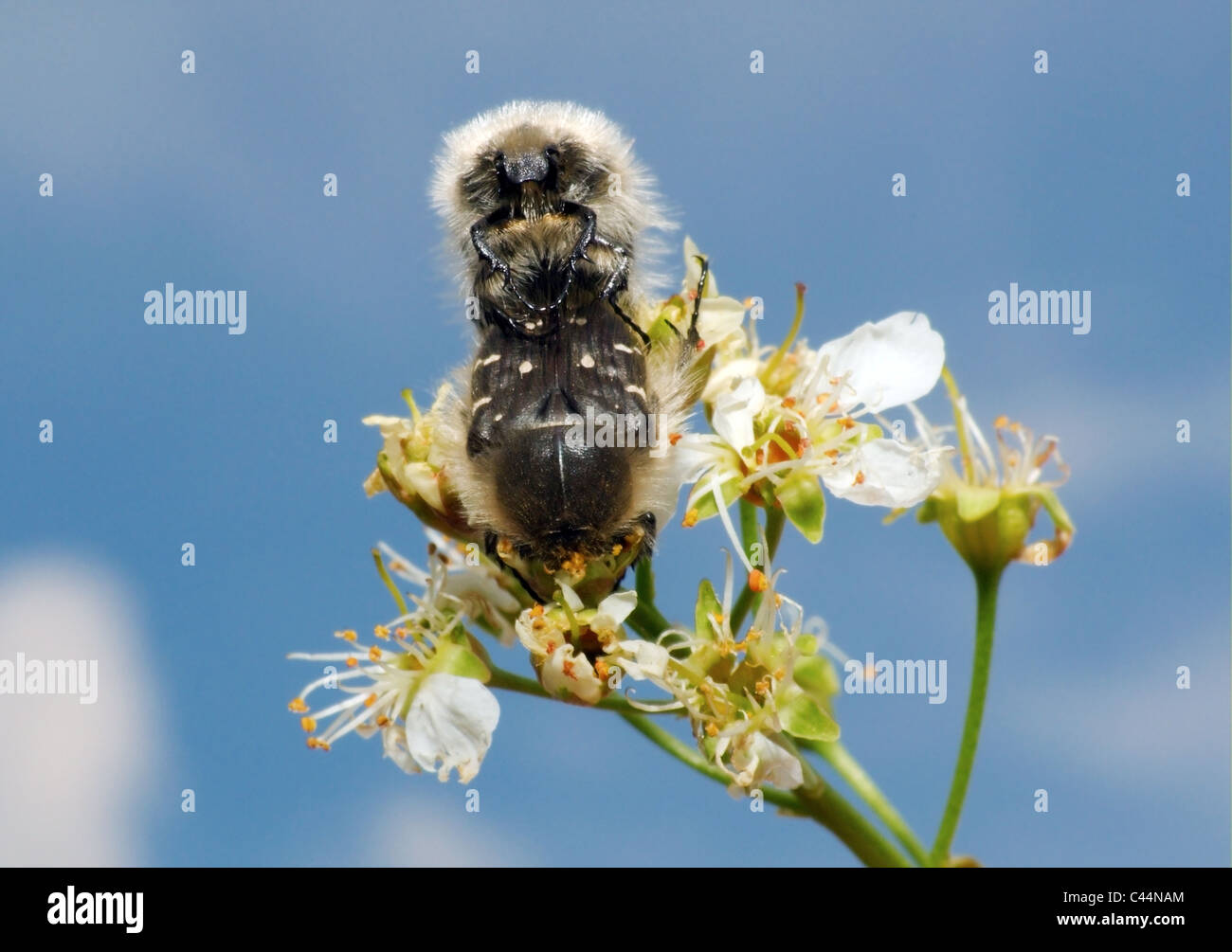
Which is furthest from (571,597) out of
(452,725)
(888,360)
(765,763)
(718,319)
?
(888,360)

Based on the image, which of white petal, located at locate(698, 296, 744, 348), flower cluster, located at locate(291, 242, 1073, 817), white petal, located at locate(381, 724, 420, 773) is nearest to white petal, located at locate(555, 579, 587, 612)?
flower cluster, located at locate(291, 242, 1073, 817)

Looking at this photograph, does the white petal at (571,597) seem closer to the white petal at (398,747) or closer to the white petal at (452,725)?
the white petal at (452,725)

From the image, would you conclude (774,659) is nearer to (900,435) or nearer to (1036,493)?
(900,435)

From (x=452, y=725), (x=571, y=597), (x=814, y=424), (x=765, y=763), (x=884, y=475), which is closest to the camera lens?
(x=571, y=597)

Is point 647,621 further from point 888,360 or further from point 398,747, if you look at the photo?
point 888,360

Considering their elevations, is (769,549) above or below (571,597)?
above

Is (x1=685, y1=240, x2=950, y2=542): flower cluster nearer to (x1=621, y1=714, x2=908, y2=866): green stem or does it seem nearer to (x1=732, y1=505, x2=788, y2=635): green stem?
(x1=732, y1=505, x2=788, y2=635): green stem
